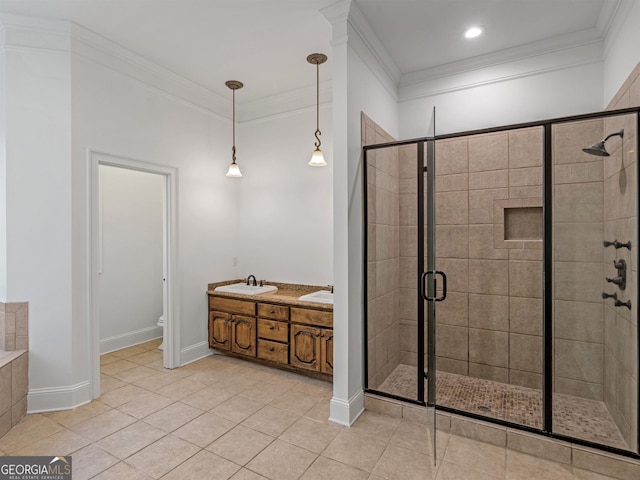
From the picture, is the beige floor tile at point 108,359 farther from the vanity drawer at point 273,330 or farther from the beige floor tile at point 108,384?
the vanity drawer at point 273,330

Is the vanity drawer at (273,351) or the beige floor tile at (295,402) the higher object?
the vanity drawer at (273,351)

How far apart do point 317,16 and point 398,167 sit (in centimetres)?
130

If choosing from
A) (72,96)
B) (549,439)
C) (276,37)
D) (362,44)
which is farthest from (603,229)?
(72,96)

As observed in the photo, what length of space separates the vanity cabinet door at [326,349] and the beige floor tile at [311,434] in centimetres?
61

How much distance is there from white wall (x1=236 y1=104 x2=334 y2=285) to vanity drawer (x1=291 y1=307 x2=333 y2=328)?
0.61 m

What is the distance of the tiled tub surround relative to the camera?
7.88 ft

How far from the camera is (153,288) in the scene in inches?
184

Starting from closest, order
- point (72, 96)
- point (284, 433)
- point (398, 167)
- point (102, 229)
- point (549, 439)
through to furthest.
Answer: point (549, 439) < point (284, 433) < point (72, 96) < point (398, 167) < point (102, 229)

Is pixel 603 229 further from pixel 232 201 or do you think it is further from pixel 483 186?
pixel 232 201

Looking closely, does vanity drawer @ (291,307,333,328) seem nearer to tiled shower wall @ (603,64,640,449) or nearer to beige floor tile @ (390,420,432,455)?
beige floor tile @ (390,420,432,455)

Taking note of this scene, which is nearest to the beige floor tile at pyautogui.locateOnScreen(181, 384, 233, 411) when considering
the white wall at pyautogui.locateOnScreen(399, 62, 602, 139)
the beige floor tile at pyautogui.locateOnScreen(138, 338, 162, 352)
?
the beige floor tile at pyautogui.locateOnScreen(138, 338, 162, 352)

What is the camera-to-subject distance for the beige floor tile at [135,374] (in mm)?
3359

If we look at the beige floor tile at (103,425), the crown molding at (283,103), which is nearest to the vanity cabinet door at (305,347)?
the beige floor tile at (103,425)

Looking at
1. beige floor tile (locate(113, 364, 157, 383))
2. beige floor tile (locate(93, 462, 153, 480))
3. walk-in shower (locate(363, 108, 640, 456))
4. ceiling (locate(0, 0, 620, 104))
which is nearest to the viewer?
beige floor tile (locate(93, 462, 153, 480))
